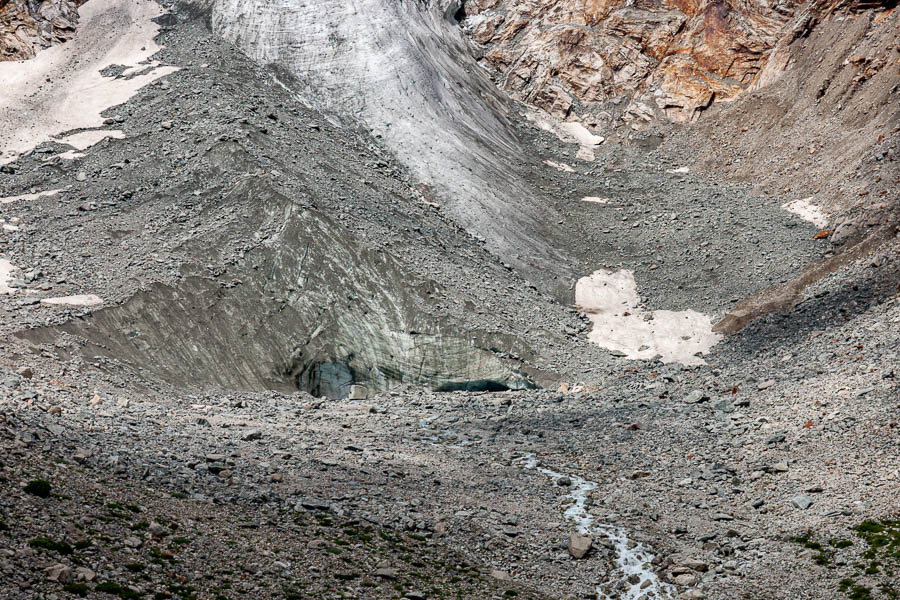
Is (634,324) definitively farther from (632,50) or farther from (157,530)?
(157,530)

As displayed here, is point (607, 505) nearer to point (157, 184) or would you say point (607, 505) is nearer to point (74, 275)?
point (74, 275)

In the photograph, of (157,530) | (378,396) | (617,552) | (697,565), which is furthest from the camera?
(378,396)

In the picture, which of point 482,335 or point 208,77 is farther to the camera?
point 208,77

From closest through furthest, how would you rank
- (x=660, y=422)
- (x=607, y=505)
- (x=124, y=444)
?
(x=124, y=444), (x=607, y=505), (x=660, y=422)

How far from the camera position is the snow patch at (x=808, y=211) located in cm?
4897

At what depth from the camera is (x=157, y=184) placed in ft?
149

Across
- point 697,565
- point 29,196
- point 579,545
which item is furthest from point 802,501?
point 29,196

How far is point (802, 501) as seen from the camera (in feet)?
78.8

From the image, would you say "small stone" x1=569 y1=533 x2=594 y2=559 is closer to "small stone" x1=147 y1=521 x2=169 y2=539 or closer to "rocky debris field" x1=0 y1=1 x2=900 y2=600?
"rocky debris field" x1=0 y1=1 x2=900 y2=600

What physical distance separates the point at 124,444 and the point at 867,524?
22163mm

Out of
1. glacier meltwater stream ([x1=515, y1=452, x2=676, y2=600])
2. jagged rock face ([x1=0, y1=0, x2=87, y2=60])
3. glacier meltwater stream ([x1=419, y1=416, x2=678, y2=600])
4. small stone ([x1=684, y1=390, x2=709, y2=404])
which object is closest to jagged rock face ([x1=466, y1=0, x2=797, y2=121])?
jagged rock face ([x1=0, y1=0, x2=87, y2=60])

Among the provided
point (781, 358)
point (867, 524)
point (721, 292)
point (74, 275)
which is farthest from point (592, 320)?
point (74, 275)

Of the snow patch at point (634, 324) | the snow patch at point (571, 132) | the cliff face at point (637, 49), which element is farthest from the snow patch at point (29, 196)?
the cliff face at point (637, 49)

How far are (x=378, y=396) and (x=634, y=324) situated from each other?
17274mm
